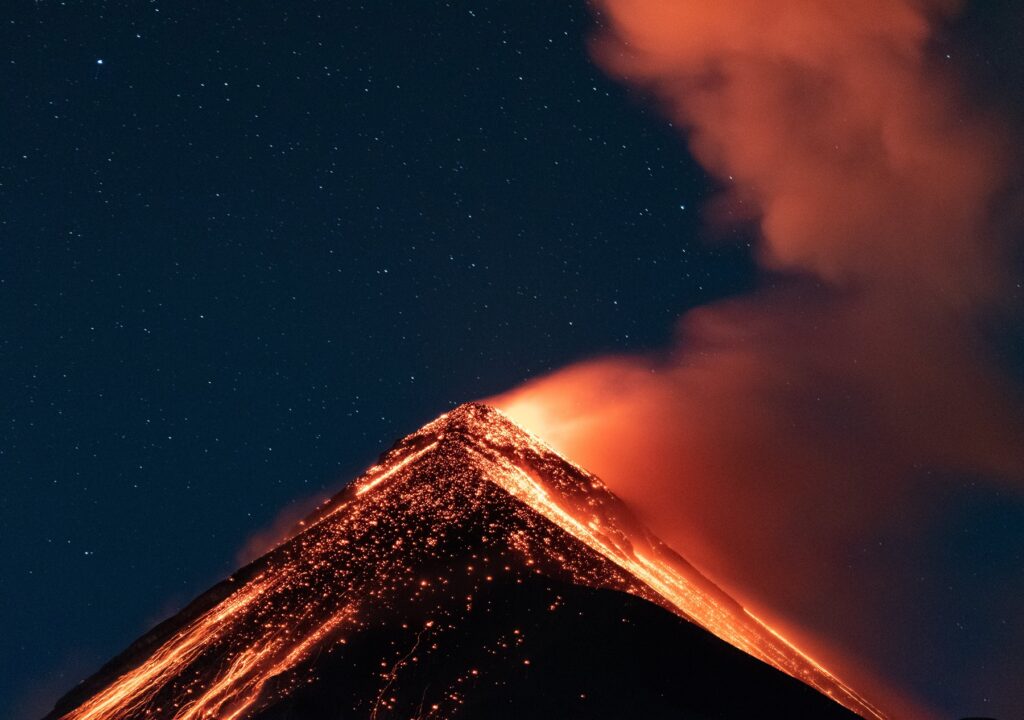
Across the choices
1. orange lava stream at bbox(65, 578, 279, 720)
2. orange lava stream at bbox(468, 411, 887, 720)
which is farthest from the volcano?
orange lava stream at bbox(468, 411, 887, 720)

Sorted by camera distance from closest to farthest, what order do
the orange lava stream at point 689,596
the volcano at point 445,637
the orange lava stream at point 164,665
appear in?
the volcano at point 445,637, the orange lava stream at point 164,665, the orange lava stream at point 689,596

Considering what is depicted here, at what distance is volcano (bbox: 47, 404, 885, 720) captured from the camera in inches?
613

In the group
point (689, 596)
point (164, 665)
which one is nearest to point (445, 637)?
point (164, 665)

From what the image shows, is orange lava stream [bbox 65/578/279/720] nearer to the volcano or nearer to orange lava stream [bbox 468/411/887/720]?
the volcano

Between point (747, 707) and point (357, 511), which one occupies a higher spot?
point (357, 511)

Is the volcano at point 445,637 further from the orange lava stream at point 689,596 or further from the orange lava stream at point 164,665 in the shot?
the orange lava stream at point 689,596

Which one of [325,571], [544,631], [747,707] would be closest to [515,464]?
[325,571]

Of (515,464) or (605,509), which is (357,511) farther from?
(605,509)

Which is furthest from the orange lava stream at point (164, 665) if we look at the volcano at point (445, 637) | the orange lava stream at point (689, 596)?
the orange lava stream at point (689, 596)

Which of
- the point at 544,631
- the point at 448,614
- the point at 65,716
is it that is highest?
the point at 65,716

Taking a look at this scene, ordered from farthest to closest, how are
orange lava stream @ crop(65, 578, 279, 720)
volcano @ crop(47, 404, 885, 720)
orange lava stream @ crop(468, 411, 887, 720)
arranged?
orange lava stream @ crop(468, 411, 887, 720)
orange lava stream @ crop(65, 578, 279, 720)
volcano @ crop(47, 404, 885, 720)

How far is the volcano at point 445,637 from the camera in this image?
1556 cm

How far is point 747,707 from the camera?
1536 cm

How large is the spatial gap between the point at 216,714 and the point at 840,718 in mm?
12259
